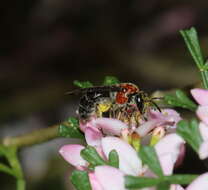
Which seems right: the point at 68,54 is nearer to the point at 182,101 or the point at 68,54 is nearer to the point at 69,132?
the point at 69,132

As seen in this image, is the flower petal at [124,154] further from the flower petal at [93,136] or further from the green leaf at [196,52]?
the green leaf at [196,52]

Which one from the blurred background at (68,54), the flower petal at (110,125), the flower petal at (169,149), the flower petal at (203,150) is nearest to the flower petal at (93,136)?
the flower petal at (110,125)

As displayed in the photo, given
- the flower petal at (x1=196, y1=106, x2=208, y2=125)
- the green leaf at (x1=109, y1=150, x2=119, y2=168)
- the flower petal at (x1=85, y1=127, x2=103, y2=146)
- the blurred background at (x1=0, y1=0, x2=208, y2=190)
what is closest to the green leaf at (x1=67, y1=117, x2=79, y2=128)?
the flower petal at (x1=85, y1=127, x2=103, y2=146)

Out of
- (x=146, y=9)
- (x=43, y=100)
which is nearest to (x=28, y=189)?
(x=43, y=100)

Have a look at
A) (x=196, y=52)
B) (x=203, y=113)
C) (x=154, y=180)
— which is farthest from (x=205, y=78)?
(x=154, y=180)

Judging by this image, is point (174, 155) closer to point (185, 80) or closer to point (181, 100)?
point (181, 100)

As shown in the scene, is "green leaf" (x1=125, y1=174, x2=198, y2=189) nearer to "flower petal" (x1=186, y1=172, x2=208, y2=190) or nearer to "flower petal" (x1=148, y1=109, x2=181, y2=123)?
"flower petal" (x1=186, y1=172, x2=208, y2=190)

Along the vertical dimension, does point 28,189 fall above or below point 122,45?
below
